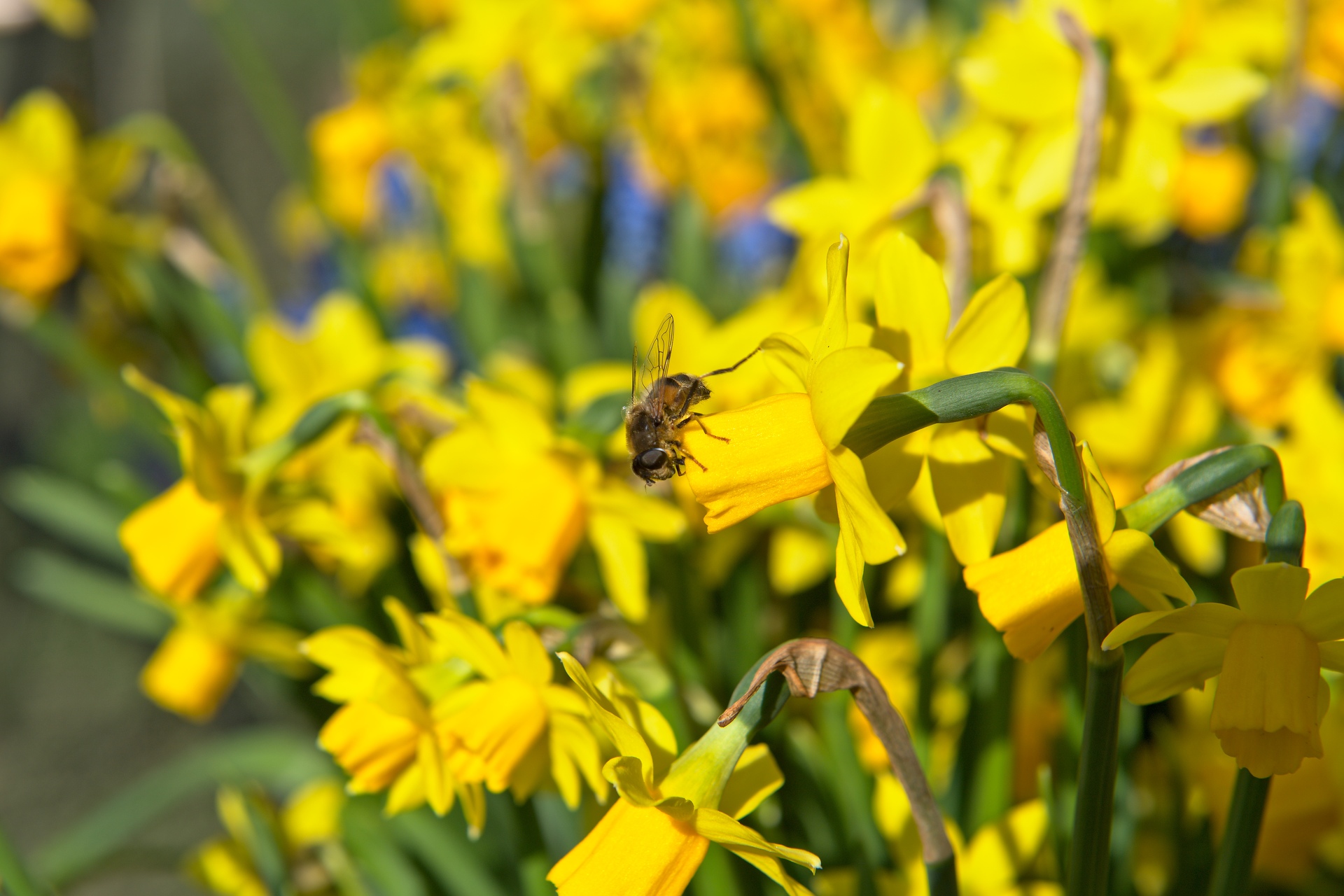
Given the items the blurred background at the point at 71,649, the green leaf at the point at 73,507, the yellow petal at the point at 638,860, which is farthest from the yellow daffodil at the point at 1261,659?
the blurred background at the point at 71,649

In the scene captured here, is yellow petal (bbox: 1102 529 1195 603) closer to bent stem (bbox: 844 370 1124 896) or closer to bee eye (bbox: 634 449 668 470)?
bent stem (bbox: 844 370 1124 896)

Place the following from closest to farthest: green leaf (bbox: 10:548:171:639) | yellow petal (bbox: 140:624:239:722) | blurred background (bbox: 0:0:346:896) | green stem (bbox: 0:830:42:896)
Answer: green stem (bbox: 0:830:42:896)
yellow petal (bbox: 140:624:239:722)
green leaf (bbox: 10:548:171:639)
blurred background (bbox: 0:0:346:896)

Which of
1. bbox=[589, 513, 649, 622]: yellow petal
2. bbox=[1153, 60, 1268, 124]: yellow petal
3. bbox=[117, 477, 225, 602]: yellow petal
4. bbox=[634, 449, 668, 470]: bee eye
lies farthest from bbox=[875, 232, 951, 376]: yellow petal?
bbox=[117, 477, 225, 602]: yellow petal

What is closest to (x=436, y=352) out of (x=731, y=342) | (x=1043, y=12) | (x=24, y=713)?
(x=731, y=342)

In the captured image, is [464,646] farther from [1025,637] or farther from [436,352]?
[436,352]

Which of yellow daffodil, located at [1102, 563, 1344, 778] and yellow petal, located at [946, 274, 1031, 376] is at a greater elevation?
yellow petal, located at [946, 274, 1031, 376]
